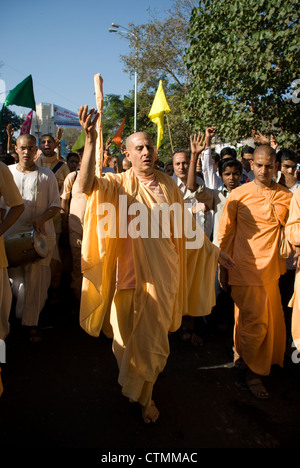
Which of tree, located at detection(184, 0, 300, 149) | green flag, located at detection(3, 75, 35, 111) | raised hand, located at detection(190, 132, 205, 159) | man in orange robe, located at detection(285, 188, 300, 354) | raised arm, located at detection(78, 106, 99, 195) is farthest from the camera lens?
green flag, located at detection(3, 75, 35, 111)

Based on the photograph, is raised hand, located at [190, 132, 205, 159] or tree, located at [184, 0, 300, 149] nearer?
raised hand, located at [190, 132, 205, 159]

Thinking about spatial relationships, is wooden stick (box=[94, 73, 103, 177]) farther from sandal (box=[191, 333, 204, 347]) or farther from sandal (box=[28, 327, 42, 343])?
sandal (box=[191, 333, 204, 347])

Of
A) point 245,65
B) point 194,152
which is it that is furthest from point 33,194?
point 245,65

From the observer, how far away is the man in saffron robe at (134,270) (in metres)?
2.90

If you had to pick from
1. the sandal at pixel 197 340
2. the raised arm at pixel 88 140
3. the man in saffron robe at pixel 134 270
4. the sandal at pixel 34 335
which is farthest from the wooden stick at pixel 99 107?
the sandal at pixel 197 340

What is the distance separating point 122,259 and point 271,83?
491 centimetres

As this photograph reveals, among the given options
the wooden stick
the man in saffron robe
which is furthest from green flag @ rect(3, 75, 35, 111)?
the man in saffron robe

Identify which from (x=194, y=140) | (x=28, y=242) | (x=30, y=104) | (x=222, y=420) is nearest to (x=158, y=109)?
(x=30, y=104)

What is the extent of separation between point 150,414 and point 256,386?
1.07 meters

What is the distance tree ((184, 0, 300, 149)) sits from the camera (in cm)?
612

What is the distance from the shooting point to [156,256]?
2.96 metres

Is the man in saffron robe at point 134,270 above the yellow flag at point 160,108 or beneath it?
beneath

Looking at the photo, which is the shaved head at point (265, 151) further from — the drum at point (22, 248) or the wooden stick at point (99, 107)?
the drum at point (22, 248)
